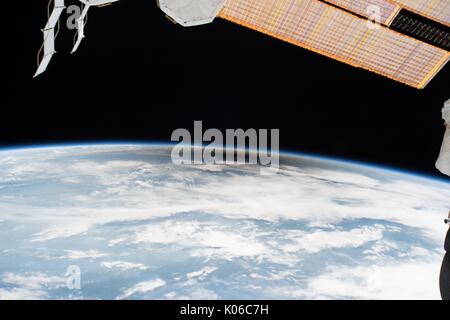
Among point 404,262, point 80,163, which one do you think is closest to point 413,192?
point 404,262

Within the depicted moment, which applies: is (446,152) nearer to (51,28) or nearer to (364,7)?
(364,7)

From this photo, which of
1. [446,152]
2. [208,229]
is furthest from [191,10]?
[208,229]

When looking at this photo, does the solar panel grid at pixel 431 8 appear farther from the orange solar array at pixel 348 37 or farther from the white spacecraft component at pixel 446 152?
the white spacecraft component at pixel 446 152

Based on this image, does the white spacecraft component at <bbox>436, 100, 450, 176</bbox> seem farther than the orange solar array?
No

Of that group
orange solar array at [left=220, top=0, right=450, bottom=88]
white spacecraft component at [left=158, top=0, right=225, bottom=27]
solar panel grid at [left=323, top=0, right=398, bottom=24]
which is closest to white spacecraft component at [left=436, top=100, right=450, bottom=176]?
orange solar array at [left=220, top=0, right=450, bottom=88]

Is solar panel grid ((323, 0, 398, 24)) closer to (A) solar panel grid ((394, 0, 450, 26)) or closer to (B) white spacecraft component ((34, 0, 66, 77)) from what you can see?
(A) solar panel grid ((394, 0, 450, 26))
